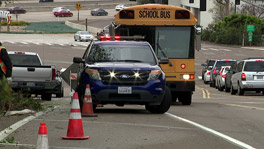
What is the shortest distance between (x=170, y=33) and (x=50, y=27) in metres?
89.9

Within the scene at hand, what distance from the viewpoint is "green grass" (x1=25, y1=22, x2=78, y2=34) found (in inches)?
4159

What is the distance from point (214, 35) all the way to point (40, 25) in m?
34.1

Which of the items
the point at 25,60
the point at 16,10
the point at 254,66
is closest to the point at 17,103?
the point at 25,60

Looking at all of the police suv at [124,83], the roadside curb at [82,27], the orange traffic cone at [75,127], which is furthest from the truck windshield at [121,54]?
the roadside curb at [82,27]

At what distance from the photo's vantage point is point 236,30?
85188mm

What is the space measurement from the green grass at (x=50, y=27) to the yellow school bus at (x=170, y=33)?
81.2m

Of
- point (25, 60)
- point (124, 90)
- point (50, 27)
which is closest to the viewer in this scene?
point (124, 90)

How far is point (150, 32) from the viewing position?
72.8 ft

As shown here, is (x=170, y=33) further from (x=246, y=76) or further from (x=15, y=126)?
(x=15, y=126)

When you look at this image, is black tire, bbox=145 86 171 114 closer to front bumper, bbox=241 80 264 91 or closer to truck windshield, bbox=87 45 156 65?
truck windshield, bbox=87 45 156 65

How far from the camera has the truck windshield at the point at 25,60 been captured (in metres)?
25.3

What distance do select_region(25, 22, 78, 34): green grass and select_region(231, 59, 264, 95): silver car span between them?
241 ft

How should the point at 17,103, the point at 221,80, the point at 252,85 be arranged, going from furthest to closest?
the point at 221,80, the point at 252,85, the point at 17,103

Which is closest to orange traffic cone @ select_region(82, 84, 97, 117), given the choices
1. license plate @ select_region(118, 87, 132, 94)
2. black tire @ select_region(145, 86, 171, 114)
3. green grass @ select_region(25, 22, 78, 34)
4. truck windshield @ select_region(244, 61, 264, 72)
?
license plate @ select_region(118, 87, 132, 94)
